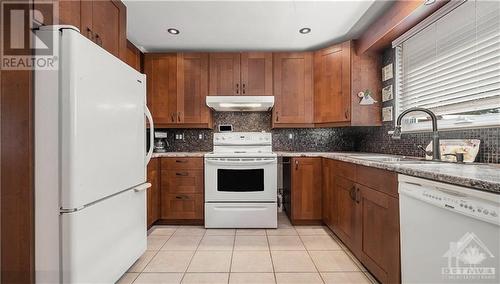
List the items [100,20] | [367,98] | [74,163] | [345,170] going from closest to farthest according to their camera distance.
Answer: [74,163]
[100,20]
[345,170]
[367,98]

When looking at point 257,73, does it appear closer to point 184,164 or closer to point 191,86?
point 191,86

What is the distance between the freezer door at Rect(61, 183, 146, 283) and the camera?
1194mm

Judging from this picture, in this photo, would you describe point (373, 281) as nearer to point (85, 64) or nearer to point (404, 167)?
point (404, 167)

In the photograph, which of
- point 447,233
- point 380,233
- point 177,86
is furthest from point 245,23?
point 447,233

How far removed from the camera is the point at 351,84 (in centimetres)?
284

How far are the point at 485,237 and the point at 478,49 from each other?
1425 mm

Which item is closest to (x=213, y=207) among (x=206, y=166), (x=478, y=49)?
(x=206, y=166)

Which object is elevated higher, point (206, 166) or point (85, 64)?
point (85, 64)

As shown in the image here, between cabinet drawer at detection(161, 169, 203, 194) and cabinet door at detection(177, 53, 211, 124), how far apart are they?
711 millimetres

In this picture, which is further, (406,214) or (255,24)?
(255,24)

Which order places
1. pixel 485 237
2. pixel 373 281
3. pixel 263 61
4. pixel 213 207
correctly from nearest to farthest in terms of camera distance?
pixel 485 237 → pixel 373 281 → pixel 213 207 → pixel 263 61

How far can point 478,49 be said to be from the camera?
1608mm

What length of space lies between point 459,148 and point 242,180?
197 centimetres

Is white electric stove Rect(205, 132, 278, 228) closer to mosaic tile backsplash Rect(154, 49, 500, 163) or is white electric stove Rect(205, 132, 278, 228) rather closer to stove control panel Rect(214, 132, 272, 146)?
stove control panel Rect(214, 132, 272, 146)
